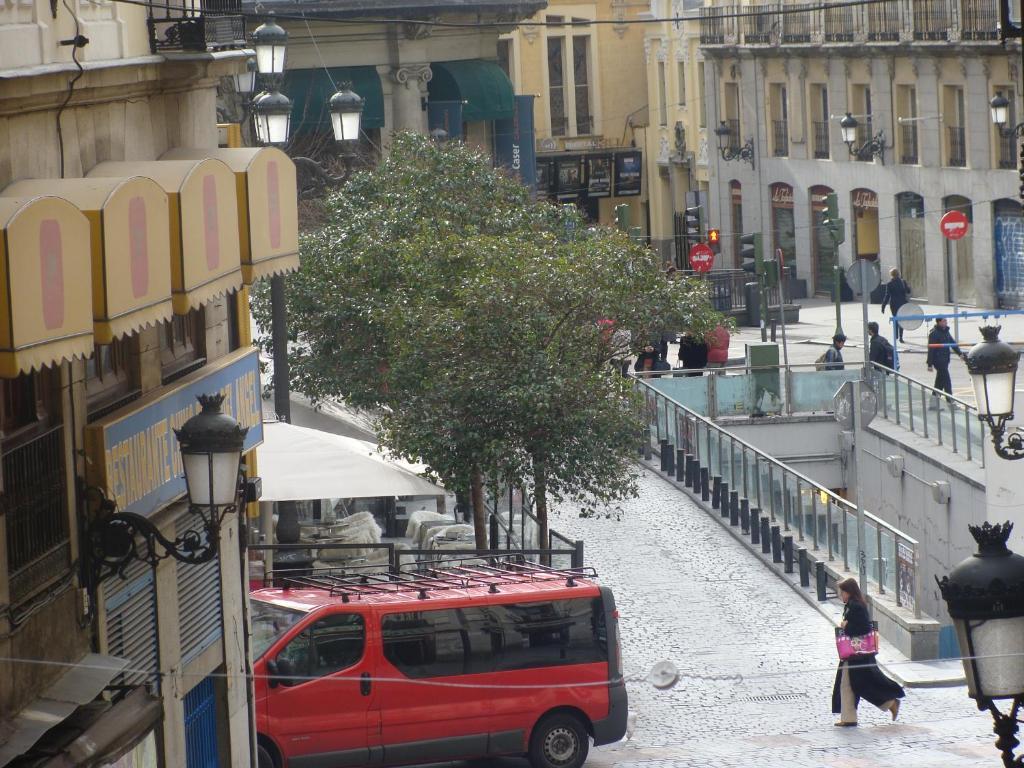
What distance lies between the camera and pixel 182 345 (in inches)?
516

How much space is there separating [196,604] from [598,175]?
59.2 m

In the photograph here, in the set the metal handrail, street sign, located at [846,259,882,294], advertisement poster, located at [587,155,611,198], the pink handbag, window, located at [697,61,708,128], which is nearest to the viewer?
the pink handbag

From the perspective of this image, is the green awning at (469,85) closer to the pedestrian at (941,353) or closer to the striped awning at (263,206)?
the pedestrian at (941,353)

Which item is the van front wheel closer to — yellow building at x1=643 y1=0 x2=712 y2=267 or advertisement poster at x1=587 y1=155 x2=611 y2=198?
yellow building at x1=643 y1=0 x2=712 y2=267

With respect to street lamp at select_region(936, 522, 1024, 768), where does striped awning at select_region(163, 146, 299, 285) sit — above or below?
A: above

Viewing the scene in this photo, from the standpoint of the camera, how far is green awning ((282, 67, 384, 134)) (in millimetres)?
40531

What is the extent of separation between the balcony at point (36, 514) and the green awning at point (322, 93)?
2962cm

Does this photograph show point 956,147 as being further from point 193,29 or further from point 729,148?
point 193,29

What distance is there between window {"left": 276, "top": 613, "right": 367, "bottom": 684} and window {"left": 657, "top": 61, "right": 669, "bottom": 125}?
5644 cm

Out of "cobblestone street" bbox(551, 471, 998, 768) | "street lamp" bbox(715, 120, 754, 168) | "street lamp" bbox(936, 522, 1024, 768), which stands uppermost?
"street lamp" bbox(715, 120, 754, 168)

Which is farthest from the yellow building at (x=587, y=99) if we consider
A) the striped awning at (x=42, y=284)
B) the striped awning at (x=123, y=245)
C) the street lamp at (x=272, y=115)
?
the striped awning at (x=42, y=284)

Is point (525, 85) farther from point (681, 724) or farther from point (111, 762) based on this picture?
point (111, 762)

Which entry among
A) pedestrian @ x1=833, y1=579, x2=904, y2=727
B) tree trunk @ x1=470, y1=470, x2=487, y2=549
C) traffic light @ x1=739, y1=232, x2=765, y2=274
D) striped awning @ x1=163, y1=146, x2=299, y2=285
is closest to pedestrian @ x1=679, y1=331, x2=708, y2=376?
traffic light @ x1=739, y1=232, x2=765, y2=274

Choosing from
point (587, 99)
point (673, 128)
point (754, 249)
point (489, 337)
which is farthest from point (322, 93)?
point (587, 99)
